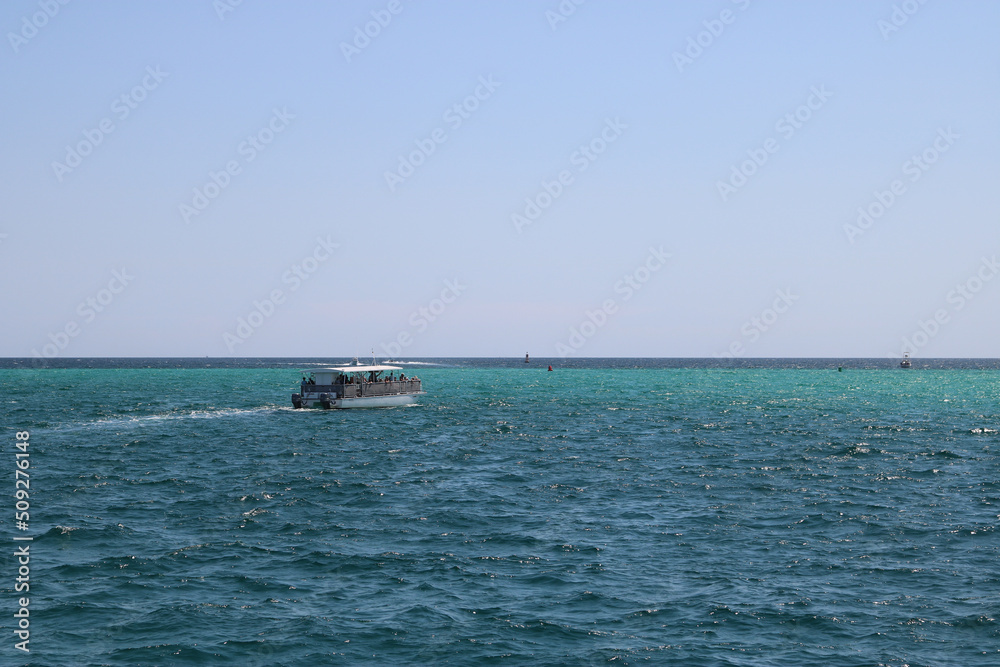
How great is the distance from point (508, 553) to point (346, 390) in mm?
58176

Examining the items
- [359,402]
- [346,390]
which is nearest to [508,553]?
[346,390]

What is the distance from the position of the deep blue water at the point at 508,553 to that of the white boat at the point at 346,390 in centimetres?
2636

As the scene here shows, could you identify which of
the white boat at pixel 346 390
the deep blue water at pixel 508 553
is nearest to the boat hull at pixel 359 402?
the white boat at pixel 346 390

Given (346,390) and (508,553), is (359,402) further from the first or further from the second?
(508,553)

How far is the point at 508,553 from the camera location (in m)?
25.8

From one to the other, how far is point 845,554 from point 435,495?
16731 millimetres

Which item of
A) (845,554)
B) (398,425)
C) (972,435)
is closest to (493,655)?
(845,554)

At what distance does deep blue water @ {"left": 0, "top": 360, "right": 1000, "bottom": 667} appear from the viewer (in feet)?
60.2

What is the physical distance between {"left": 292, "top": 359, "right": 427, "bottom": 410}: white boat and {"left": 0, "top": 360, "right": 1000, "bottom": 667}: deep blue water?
26.4 m

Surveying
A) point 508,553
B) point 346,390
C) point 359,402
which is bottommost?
point 508,553

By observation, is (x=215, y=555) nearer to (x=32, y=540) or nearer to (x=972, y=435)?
(x=32, y=540)

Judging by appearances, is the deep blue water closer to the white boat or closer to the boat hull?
the boat hull

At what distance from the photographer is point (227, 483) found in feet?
124

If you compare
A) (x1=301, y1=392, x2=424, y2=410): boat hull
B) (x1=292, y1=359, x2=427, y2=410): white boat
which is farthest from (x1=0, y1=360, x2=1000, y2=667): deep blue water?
(x1=292, y1=359, x2=427, y2=410): white boat
